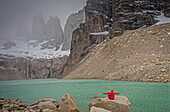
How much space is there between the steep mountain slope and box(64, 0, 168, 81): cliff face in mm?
14021

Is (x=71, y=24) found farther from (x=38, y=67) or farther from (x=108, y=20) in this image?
(x=108, y=20)

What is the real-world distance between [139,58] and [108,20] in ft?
145

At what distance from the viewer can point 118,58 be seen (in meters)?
38.1

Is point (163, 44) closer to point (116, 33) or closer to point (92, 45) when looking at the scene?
point (116, 33)

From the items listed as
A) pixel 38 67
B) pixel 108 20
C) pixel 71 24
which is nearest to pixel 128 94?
pixel 108 20

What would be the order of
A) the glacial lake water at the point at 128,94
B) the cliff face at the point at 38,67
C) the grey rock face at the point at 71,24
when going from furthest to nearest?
the grey rock face at the point at 71,24 < the cliff face at the point at 38,67 < the glacial lake water at the point at 128,94

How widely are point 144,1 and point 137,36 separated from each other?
27.4 m

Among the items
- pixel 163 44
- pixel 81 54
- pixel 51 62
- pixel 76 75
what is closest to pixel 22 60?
pixel 51 62

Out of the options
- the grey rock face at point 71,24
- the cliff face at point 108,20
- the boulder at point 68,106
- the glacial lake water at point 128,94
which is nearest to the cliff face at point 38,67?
the grey rock face at point 71,24

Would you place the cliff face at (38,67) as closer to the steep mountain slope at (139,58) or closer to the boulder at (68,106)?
the steep mountain slope at (139,58)

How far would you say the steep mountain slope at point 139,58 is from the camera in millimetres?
24509

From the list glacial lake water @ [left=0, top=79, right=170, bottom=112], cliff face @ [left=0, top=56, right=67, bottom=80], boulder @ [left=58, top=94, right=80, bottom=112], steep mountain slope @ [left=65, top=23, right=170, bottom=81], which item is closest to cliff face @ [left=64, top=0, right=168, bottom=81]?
steep mountain slope @ [left=65, top=23, right=170, bottom=81]

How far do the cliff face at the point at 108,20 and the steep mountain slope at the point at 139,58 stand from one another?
46.0 ft

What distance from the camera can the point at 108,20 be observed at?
71.9m
